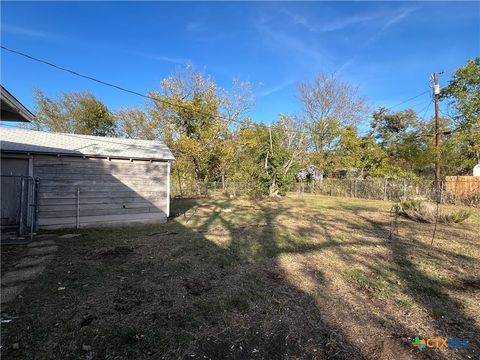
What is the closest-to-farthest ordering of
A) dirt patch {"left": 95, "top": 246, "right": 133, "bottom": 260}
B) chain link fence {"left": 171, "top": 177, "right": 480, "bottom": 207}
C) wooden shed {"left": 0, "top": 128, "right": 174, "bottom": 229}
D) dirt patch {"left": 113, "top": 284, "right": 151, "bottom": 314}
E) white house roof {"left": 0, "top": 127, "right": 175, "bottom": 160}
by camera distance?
dirt patch {"left": 113, "top": 284, "right": 151, "bottom": 314} → dirt patch {"left": 95, "top": 246, "right": 133, "bottom": 260} → wooden shed {"left": 0, "top": 128, "right": 174, "bottom": 229} → white house roof {"left": 0, "top": 127, "right": 175, "bottom": 160} → chain link fence {"left": 171, "top": 177, "right": 480, "bottom": 207}

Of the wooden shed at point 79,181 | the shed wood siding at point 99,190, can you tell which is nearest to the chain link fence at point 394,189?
the shed wood siding at point 99,190

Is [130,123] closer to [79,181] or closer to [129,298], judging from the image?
[79,181]

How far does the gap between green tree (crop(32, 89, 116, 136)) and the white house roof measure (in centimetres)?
1606

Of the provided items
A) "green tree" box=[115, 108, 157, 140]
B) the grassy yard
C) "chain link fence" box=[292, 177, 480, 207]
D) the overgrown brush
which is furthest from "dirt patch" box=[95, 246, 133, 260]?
"green tree" box=[115, 108, 157, 140]

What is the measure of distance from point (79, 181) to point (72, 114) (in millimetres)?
19557

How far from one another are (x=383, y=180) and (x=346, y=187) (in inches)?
132

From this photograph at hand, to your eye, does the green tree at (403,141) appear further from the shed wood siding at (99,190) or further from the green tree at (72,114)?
the green tree at (72,114)

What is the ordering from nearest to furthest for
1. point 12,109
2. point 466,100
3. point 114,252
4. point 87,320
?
point 87,320
point 12,109
point 114,252
point 466,100

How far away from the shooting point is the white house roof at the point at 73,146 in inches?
315

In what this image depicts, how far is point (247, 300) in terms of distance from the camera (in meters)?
3.63

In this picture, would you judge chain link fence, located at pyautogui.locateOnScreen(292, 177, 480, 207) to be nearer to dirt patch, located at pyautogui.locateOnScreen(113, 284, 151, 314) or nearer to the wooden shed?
the wooden shed

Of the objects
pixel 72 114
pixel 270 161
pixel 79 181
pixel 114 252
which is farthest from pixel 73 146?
pixel 72 114

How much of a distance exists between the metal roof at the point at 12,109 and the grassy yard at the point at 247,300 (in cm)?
276

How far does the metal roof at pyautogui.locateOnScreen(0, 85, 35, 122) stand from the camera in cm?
429
